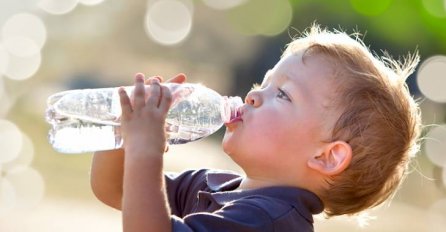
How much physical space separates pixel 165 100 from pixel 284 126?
0.34m

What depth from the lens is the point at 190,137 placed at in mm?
2682

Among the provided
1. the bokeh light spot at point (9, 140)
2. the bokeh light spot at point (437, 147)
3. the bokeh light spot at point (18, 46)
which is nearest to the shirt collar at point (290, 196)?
the bokeh light spot at point (9, 140)

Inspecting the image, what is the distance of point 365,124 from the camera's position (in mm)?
2367

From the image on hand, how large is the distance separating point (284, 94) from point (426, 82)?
18.5ft

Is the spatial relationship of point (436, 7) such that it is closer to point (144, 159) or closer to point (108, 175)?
point (108, 175)

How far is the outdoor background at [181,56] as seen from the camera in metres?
6.64

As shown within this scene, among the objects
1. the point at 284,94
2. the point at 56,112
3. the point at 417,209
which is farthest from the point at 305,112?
the point at 417,209

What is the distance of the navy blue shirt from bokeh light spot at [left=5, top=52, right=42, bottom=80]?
610cm

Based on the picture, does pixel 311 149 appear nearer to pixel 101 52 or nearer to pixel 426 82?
pixel 426 82

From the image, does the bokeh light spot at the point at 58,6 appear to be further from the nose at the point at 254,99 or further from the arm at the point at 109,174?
the nose at the point at 254,99

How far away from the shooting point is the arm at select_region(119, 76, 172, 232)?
2.05 metres

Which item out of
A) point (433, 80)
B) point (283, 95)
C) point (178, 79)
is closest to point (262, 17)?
point (433, 80)

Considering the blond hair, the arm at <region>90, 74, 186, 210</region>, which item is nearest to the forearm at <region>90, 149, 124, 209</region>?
the arm at <region>90, 74, 186, 210</region>

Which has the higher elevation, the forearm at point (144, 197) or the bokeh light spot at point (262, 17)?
the bokeh light spot at point (262, 17)
